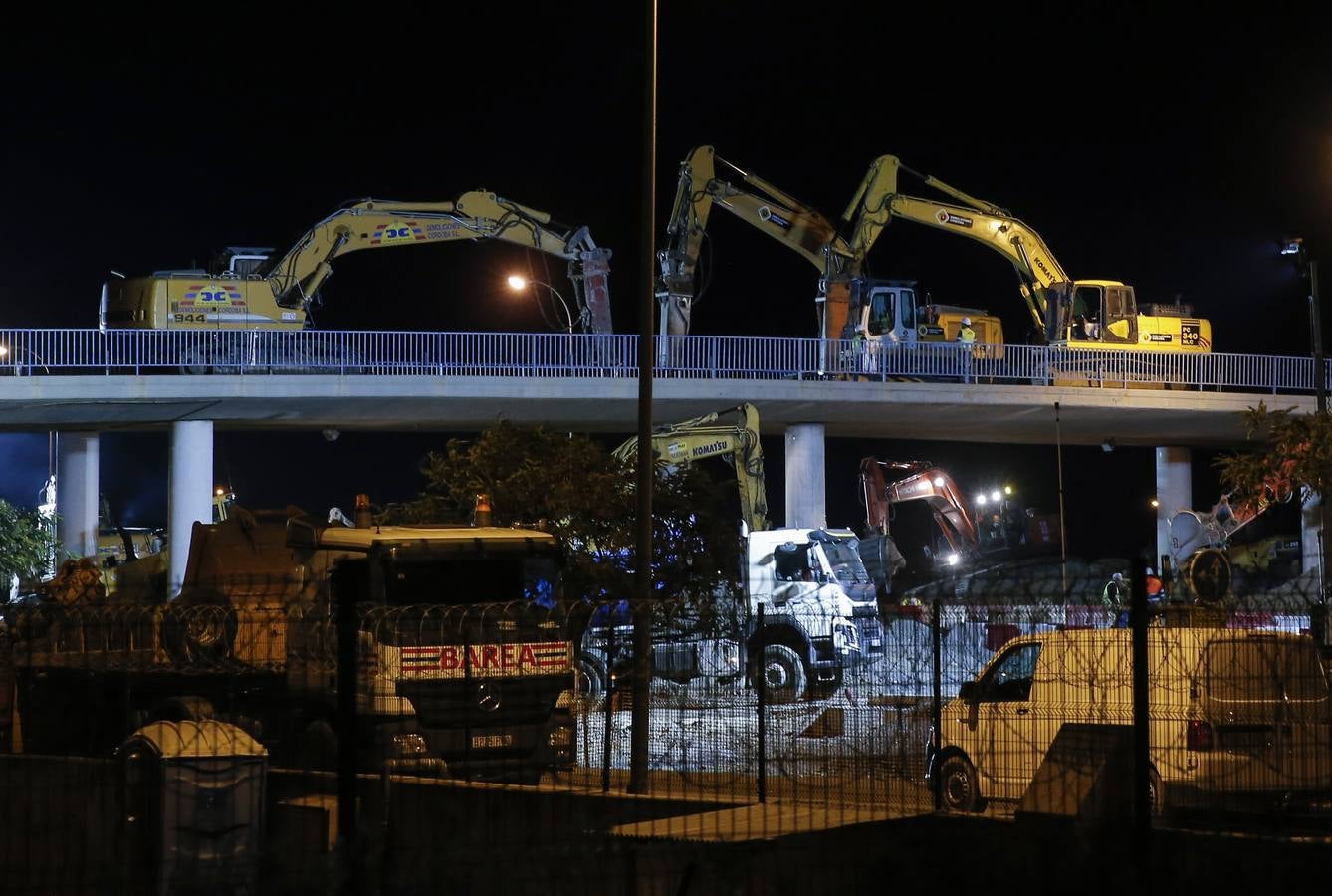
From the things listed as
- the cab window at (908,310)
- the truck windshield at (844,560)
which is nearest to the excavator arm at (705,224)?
the cab window at (908,310)

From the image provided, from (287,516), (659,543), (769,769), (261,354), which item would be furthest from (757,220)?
(769,769)

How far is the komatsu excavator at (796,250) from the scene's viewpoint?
4050 cm

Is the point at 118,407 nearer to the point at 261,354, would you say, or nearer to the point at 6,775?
the point at 261,354

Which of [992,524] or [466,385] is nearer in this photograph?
[466,385]

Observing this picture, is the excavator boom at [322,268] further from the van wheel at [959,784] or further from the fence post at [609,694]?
the fence post at [609,694]

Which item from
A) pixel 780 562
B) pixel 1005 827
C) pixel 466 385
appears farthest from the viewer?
pixel 466 385

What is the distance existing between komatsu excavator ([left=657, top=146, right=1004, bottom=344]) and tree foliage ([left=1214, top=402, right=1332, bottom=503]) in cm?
1223

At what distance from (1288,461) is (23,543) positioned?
32578mm

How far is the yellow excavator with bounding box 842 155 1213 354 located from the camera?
42188 mm

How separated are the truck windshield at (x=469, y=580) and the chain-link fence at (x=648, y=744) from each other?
1118 millimetres

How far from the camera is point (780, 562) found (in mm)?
26641

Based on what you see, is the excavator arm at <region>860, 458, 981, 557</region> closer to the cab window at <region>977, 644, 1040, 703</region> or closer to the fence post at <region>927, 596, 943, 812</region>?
the cab window at <region>977, 644, 1040, 703</region>

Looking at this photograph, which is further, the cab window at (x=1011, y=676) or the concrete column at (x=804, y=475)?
the concrete column at (x=804, y=475)

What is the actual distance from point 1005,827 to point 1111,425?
34.7m
